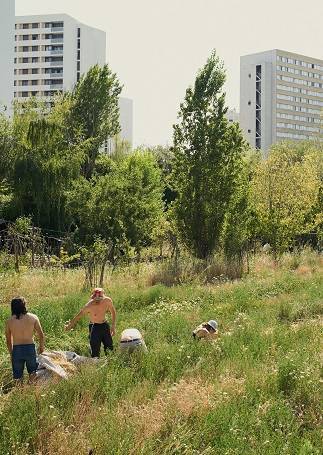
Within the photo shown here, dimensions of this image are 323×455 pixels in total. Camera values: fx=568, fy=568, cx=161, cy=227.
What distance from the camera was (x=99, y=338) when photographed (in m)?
9.51

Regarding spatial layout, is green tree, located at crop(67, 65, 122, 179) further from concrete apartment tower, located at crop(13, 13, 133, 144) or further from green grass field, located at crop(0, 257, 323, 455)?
concrete apartment tower, located at crop(13, 13, 133, 144)

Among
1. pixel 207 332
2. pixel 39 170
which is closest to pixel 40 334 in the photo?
pixel 207 332

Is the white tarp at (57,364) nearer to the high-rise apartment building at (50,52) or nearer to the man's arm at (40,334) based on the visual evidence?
the man's arm at (40,334)

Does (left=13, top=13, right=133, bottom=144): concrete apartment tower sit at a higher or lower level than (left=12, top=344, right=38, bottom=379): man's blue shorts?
higher

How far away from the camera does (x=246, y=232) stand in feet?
67.9

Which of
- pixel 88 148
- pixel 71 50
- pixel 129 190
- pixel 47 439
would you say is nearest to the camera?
pixel 47 439

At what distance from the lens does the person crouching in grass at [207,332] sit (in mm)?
9773

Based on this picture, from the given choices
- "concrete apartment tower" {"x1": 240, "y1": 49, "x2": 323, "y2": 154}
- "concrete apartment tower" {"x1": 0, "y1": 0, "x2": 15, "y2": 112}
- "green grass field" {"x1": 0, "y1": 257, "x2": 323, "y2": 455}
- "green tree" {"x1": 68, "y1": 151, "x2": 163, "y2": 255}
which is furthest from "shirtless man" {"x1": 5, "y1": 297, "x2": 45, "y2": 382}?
"concrete apartment tower" {"x1": 240, "y1": 49, "x2": 323, "y2": 154}

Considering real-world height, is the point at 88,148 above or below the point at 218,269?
above

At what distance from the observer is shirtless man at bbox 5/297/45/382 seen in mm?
7949

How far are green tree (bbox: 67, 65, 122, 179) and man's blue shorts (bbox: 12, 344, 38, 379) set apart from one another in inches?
1279

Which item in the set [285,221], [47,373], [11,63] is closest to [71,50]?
[11,63]

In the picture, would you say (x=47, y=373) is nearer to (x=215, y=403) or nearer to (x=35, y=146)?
(x=215, y=403)

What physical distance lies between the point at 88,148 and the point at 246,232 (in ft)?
64.5
